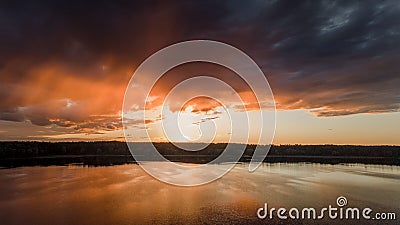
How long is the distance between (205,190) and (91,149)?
124964mm

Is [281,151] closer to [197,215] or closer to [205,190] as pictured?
[205,190]

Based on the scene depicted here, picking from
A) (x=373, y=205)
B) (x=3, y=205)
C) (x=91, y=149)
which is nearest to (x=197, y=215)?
(x=373, y=205)

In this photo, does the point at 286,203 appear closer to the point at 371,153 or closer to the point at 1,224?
the point at 1,224

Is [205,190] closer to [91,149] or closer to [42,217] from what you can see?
[42,217]

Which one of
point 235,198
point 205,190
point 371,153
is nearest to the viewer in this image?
point 235,198

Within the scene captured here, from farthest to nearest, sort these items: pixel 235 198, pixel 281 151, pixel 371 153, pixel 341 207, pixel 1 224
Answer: pixel 281 151 < pixel 371 153 < pixel 235 198 < pixel 341 207 < pixel 1 224

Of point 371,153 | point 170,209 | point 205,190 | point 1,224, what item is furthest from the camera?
point 371,153

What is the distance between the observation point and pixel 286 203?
2731 centimetres

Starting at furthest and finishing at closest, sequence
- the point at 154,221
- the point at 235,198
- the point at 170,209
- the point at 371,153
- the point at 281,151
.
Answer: the point at 281,151
the point at 371,153
the point at 235,198
the point at 170,209
the point at 154,221

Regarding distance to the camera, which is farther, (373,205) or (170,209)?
(373,205)

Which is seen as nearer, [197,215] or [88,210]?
[197,215]

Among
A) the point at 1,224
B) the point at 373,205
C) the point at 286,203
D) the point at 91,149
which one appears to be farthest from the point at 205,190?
the point at 91,149

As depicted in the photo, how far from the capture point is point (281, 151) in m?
146

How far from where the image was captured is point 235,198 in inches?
1157
